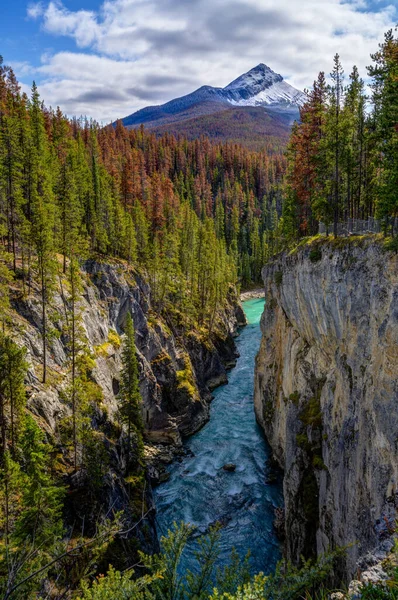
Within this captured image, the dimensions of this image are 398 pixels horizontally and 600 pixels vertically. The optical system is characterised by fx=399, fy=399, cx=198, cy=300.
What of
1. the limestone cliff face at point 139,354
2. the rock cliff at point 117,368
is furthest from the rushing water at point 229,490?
the limestone cliff face at point 139,354

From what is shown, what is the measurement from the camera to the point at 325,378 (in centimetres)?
2653

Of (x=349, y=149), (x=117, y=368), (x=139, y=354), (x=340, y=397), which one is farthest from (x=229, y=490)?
(x=349, y=149)

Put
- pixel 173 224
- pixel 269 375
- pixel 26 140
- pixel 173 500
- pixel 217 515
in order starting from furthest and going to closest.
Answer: pixel 173 224 < pixel 26 140 < pixel 269 375 < pixel 173 500 < pixel 217 515

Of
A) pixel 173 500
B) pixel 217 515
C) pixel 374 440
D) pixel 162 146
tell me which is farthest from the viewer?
pixel 162 146

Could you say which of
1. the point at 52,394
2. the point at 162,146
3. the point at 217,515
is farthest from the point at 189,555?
the point at 162,146

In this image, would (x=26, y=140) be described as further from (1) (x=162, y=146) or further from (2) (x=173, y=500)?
(1) (x=162, y=146)

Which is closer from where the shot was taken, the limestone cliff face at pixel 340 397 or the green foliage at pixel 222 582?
the green foliage at pixel 222 582

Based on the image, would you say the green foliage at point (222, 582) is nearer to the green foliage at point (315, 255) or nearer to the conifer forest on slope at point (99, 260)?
the conifer forest on slope at point (99, 260)

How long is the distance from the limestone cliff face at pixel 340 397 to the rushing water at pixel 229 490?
9.82ft

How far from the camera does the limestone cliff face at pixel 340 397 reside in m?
16.0

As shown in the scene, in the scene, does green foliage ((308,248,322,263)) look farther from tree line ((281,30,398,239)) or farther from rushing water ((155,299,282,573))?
rushing water ((155,299,282,573))

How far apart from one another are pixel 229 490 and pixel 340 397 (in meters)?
15.5

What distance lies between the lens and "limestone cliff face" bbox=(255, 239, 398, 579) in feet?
52.6

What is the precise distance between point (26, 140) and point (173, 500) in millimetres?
41643
